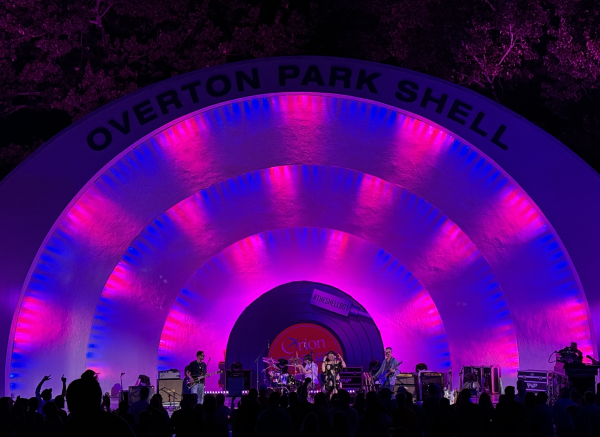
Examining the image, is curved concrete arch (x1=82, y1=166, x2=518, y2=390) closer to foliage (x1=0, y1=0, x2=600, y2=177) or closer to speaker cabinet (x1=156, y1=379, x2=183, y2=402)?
speaker cabinet (x1=156, y1=379, x2=183, y2=402)

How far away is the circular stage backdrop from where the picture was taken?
1347 centimetres

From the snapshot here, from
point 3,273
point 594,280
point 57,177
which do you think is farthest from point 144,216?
point 594,280

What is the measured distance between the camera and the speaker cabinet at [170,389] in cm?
1599

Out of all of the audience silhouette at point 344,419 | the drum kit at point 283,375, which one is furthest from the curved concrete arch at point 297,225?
the audience silhouette at point 344,419

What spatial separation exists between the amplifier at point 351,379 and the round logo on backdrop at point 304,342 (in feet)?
8.62

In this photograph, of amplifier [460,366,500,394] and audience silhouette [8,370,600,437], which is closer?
audience silhouette [8,370,600,437]

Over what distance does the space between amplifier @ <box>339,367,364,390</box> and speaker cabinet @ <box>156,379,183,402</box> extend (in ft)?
15.4

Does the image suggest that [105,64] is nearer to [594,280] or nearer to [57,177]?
[57,177]

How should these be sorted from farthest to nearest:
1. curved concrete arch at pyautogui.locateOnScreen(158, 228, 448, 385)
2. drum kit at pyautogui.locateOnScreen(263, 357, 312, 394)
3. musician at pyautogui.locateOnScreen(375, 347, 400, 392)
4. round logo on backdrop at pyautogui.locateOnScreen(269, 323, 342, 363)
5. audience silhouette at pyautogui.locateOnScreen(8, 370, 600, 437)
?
1. round logo on backdrop at pyautogui.locateOnScreen(269, 323, 342, 363)
2. drum kit at pyautogui.locateOnScreen(263, 357, 312, 394)
3. curved concrete arch at pyautogui.locateOnScreen(158, 228, 448, 385)
4. musician at pyautogui.locateOnScreen(375, 347, 400, 392)
5. audience silhouette at pyautogui.locateOnScreen(8, 370, 600, 437)

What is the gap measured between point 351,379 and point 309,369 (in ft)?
4.66

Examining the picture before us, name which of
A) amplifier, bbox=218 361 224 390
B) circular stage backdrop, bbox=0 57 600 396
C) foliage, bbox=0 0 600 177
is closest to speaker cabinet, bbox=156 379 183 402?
circular stage backdrop, bbox=0 57 600 396

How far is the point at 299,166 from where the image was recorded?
16422 mm

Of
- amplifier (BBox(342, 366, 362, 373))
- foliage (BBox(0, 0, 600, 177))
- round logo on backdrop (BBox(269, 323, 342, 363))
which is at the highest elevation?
foliage (BBox(0, 0, 600, 177))

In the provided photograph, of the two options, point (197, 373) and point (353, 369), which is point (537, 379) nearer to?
point (353, 369)
